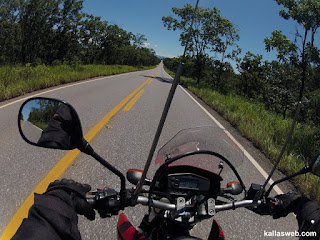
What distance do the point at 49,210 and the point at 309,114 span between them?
33.7ft

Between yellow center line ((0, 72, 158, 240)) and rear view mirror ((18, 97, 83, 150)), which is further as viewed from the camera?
yellow center line ((0, 72, 158, 240))

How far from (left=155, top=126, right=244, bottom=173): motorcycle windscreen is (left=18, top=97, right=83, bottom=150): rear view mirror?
0.63 m

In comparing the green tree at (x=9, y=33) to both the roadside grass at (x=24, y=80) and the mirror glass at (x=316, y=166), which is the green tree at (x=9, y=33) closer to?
the roadside grass at (x=24, y=80)

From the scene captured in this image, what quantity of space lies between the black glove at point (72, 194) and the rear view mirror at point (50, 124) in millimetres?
205

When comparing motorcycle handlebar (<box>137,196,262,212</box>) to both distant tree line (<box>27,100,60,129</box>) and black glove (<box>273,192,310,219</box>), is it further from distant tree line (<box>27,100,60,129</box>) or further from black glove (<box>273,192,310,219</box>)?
distant tree line (<box>27,100,60,129</box>)

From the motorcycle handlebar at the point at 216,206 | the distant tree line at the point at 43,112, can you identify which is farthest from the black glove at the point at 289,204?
the distant tree line at the point at 43,112

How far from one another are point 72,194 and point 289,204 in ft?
4.06

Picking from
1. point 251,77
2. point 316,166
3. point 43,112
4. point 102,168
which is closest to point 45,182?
point 102,168

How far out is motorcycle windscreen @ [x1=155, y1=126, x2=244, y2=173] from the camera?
59.5 inches

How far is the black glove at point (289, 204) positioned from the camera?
1.36m

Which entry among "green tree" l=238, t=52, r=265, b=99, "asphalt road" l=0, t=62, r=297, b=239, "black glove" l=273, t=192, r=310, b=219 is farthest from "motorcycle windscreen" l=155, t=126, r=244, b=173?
"green tree" l=238, t=52, r=265, b=99

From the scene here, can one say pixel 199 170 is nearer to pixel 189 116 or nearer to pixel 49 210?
pixel 49 210

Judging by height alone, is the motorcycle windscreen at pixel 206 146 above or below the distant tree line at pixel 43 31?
below

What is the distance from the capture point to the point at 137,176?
5.22 feet
